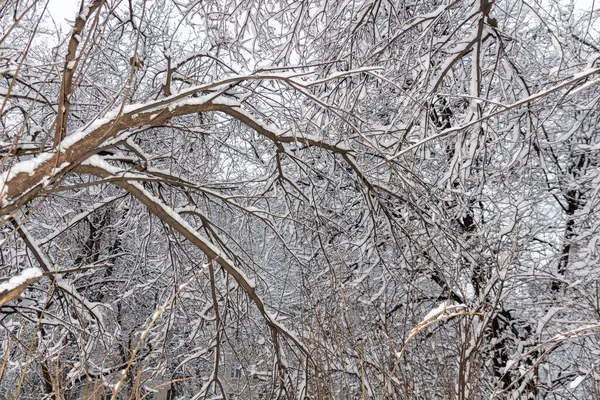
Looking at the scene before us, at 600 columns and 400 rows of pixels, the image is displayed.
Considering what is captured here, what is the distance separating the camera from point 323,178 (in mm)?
4969

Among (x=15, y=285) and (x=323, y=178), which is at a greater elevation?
(x=323, y=178)

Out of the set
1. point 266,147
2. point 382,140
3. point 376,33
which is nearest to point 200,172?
point 266,147

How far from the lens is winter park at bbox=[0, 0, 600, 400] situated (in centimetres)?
230

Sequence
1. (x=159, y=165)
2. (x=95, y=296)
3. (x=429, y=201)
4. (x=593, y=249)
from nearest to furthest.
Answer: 1. (x=429, y=201)
2. (x=593, y=249)
3. (x=159, y=165)
4. (x=95, y=296)

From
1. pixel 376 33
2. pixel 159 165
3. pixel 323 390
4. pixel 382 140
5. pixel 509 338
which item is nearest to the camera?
pixel 323 390

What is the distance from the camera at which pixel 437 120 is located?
7.20m

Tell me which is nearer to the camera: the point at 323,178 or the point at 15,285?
the point at 15,285

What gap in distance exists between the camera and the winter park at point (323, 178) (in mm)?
2303

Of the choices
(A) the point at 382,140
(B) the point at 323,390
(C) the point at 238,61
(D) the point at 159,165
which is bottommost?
(B) the point at 323,390

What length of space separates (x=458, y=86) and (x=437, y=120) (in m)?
1.69

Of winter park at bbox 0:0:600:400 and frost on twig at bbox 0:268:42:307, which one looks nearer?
frost on twig at bbox 0:268:42:307

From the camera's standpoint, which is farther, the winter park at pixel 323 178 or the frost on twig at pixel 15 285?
the winter park at pixel 323 178

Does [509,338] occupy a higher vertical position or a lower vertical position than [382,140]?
lower

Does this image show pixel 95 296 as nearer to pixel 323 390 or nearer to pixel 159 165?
pixel 159 165
